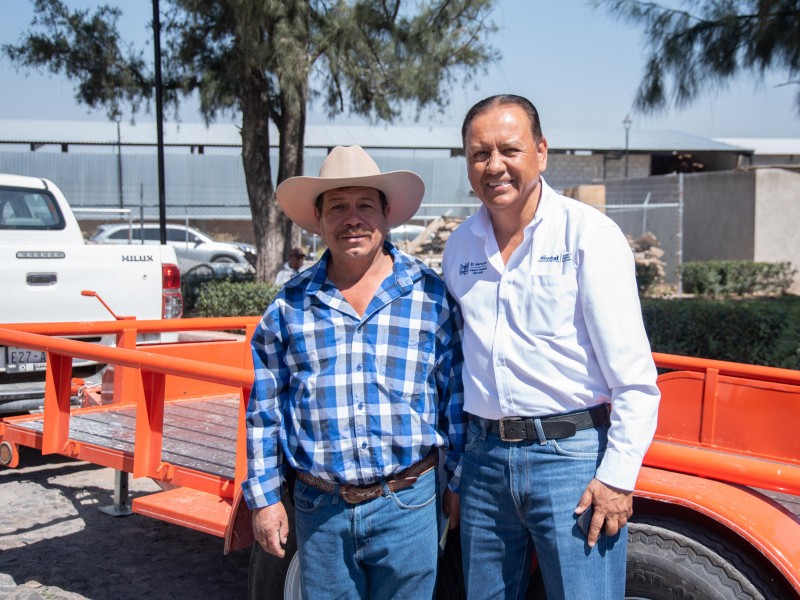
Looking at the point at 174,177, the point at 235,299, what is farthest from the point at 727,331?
the point at 174,177

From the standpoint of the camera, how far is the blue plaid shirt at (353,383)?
2.28m

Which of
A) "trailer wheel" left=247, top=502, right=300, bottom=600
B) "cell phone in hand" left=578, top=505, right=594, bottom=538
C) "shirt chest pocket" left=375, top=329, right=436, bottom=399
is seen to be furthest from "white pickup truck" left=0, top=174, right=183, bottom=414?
"cell phone in hand" left=578, top=505, right=594, bottom=538

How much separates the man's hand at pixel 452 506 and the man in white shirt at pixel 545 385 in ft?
0.59

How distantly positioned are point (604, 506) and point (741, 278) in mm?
15833

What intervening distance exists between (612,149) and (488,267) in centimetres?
Answer: 3688

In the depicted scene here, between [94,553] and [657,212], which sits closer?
[94,553]

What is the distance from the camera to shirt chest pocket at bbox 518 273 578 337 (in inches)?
84.3

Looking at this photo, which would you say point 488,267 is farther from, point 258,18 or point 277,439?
point 258,18

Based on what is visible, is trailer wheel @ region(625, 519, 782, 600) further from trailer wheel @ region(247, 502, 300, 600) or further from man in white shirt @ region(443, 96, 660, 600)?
trailer wheel @ region(247, 502, 300, 600)

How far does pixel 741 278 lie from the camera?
653 inches

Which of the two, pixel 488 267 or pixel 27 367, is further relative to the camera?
pixel 27 367

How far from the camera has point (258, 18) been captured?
35.2ft

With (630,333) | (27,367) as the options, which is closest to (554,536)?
(630,333)

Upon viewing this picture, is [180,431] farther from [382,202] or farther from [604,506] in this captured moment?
[604,506]
